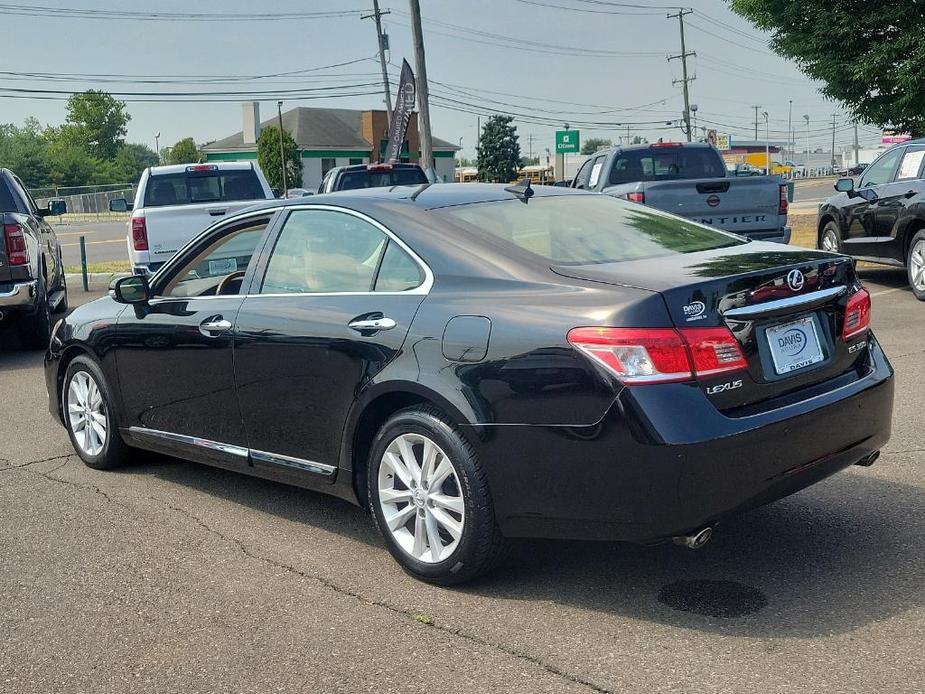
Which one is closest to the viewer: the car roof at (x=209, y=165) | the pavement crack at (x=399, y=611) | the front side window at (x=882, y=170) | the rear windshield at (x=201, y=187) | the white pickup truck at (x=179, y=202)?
the pavement crack at (x=399, y=611)

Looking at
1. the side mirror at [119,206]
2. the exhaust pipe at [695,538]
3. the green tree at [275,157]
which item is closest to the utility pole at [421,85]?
the side mirror at [119,206]

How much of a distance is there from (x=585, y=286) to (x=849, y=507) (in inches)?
78.5

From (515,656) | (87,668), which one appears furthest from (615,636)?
(87,668)

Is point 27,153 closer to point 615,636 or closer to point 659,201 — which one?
point 659,201

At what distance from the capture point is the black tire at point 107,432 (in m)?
6.09

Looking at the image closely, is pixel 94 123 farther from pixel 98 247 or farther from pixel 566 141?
pixel 98 247

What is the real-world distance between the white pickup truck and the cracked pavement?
7.92m

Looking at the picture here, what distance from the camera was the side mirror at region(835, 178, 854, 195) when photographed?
12891 millimetres

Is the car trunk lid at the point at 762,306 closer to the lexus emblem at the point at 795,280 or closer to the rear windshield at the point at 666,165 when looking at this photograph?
the lexus emblem at the point at 795,280

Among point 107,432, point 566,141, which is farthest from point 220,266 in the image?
point 566,141

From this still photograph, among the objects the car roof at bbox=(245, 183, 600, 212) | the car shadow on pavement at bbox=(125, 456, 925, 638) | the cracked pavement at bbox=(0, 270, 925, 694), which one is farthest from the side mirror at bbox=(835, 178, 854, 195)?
the car roof at bbox=(245, 183, 600, 212)

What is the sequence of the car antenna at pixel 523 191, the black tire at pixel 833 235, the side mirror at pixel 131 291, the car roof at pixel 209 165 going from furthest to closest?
1. the car roof at pixel 209 165
2. the black tire at pixel 833 235
3. the side mirror at pixel 131 291
4. the car antenna at pixel 523 191

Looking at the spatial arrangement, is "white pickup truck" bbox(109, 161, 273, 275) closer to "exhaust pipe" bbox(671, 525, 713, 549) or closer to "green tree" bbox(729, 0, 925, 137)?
"exhaust pipe" bbox(671, 525, 713, 549)

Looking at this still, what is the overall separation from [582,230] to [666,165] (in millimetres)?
11000
